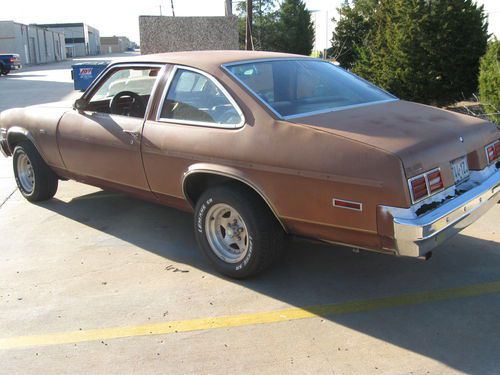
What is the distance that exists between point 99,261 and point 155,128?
1.24 m

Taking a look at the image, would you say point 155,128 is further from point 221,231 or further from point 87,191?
point 87,191

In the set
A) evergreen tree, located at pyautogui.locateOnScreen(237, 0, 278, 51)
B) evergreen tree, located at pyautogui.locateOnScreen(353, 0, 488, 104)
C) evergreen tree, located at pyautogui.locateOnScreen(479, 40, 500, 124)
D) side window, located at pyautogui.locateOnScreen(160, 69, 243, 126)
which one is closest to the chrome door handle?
side window, located at pyautogui.locateOnScreen(160, 69, 243, 126)

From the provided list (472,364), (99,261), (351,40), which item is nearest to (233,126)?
(99,261)

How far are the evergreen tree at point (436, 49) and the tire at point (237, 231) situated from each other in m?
7.14

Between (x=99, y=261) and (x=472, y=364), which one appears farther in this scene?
(x=99, y=261)

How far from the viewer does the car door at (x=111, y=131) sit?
15.3ft

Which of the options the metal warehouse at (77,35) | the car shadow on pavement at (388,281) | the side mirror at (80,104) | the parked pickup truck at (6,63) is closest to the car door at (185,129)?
the car shadow on pavement at (388,281)

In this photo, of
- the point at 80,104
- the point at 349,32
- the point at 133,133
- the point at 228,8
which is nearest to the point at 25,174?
the point at 80,104

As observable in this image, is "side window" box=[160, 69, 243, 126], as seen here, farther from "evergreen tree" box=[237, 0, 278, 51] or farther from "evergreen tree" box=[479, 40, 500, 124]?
"evergreen tree" box=[237, 0, 278, 51]

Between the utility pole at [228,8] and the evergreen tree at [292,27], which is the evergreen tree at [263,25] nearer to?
the evergreen tree at [292,27]

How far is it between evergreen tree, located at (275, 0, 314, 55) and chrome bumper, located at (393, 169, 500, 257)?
63.7 ft

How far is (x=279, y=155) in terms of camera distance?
355 centimetres

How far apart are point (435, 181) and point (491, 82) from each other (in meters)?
5.95

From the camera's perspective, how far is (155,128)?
4.42 metres
